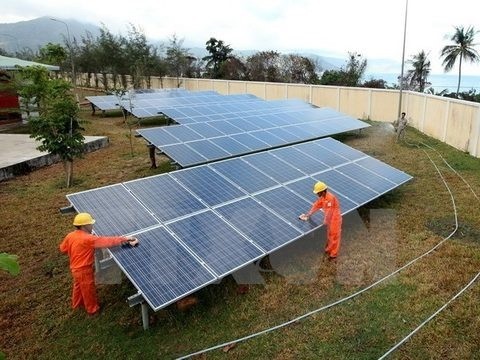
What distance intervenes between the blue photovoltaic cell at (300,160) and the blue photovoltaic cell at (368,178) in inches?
21.6

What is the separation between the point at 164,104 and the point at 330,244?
55.0ft

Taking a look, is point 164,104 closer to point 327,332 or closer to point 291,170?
point 291,170

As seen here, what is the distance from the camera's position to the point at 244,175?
8086mm

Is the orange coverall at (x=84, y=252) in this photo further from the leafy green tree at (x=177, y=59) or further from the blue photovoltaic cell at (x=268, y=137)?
the leafy green tree at (x=177, y=59)

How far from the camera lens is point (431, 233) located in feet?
26.5

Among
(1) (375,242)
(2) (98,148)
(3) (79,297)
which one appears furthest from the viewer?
(2) (98,148)

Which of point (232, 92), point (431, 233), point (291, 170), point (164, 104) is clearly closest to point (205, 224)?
point (291, 170)

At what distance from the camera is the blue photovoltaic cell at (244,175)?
7684 mm

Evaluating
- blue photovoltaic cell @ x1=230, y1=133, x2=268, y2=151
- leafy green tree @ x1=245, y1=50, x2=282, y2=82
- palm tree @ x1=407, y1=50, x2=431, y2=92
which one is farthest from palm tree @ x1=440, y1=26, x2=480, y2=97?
blue photovoltaic cell @ x1=230, y1=133, x2=268, y2=151

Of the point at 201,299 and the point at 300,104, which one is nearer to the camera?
the point at 201,299

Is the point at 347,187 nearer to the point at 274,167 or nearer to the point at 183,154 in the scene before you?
the point at 274,167

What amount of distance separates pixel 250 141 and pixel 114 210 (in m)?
7.10

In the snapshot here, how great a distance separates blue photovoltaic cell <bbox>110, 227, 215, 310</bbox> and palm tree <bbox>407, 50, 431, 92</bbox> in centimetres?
4710

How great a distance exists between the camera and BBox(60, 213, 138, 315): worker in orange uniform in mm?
5336
